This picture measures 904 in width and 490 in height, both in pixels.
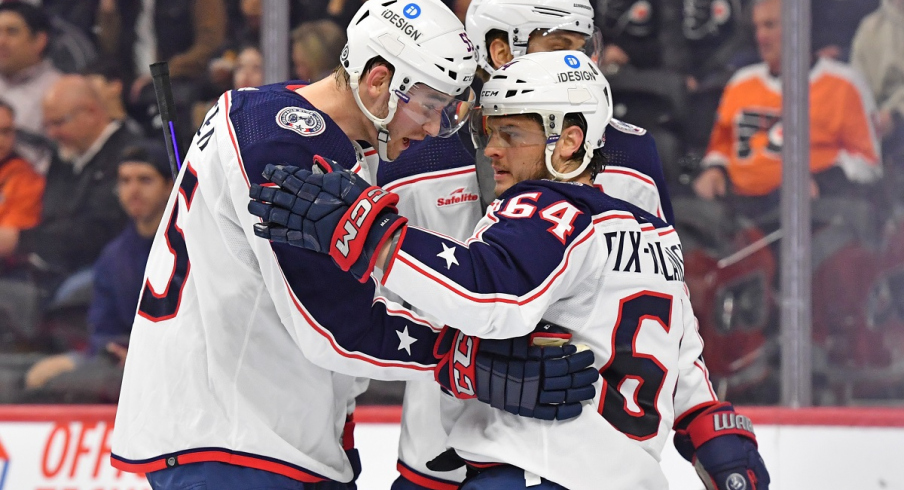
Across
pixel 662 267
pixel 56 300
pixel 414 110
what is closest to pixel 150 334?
pixel 414 110

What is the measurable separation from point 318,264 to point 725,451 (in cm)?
91

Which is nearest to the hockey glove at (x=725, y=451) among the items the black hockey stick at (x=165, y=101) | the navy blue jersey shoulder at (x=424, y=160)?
the navy blue jersey shoulder at (x=424, y=160)

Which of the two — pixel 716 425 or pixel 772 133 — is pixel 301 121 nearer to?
pixel 716 425

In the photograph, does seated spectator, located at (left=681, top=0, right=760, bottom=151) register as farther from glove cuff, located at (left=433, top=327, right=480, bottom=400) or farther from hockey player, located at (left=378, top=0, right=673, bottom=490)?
glove cuff, located at (left=433, top=327, right=480, bottom=400)

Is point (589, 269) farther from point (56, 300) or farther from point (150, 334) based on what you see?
point (56, 300)

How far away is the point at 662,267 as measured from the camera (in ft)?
5.94

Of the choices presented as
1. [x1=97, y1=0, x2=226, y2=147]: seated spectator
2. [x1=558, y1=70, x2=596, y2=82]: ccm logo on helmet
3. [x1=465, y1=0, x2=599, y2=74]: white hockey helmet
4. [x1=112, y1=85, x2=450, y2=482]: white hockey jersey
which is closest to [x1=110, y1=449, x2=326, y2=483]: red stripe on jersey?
[x1=112, y1=85, x2=450, y2=482]: white hockey jersey

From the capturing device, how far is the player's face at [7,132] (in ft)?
14.1

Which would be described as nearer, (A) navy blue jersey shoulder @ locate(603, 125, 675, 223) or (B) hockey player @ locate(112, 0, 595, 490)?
(B) hockey player @ locate(112, 0, 595, 490)

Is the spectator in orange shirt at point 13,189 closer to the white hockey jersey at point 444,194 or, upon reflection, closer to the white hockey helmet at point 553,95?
the white hockey jersey at point 444,194

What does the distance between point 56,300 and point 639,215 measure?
3.20 meters

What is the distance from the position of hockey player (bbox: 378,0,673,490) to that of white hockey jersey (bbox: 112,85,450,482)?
0.35 metres

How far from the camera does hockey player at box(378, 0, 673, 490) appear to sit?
215cm

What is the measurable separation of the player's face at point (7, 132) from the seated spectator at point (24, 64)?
0.03m
